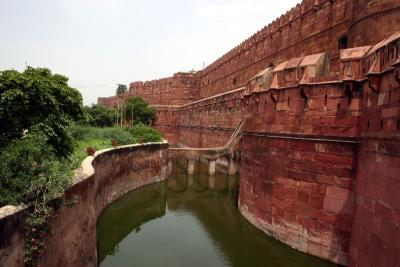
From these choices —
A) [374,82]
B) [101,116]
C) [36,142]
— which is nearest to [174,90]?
[101,116]

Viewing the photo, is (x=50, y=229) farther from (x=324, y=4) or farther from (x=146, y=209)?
(x=324, y=4)

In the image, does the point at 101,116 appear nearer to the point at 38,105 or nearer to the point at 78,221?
the point at 38,105

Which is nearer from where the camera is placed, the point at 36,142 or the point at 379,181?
the point at 36,142

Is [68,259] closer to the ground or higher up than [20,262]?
closer to the ground

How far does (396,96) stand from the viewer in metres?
5.76

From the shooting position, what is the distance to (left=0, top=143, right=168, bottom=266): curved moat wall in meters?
4.01

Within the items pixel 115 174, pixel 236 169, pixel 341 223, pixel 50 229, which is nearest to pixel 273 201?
pixel 341 223

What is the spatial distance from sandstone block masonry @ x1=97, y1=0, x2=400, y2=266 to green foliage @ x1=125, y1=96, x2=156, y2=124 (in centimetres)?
3005

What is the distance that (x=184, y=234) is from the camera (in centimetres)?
1080

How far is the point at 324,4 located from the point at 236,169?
9595 mm

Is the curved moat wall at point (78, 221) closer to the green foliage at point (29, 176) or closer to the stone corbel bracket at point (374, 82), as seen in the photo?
the green foliage at point (29, 176)

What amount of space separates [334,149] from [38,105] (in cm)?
629

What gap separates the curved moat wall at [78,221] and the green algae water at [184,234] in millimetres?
968

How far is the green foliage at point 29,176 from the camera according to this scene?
4695 millimetres
